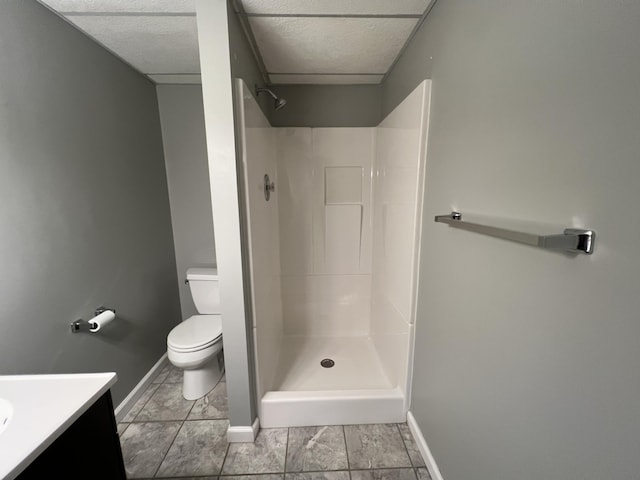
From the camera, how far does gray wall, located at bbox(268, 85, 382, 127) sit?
81.5 inches

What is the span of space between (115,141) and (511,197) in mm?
2123

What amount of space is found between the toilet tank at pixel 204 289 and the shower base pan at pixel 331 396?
2.42ft

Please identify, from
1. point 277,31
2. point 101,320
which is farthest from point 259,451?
point 277,31

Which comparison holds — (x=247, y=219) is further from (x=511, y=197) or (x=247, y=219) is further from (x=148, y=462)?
(x=148, y=462)

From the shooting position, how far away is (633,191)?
1.51 ft

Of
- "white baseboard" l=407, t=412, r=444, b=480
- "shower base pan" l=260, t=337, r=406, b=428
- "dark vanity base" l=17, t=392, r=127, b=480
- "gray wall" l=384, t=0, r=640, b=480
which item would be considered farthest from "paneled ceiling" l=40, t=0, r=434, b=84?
"white baseboard" l=407, t=412, r=444, b=480

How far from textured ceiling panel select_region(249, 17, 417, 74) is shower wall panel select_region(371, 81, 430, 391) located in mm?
355

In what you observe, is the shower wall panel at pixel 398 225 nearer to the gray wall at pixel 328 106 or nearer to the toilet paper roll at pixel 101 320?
the gray wall at pixel 328 106

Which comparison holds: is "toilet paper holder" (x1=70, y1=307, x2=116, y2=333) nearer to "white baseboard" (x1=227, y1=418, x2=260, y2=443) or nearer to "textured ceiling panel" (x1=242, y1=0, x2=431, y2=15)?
"white baseboard" (x1=227, y1=418, x2=260, y2=443)

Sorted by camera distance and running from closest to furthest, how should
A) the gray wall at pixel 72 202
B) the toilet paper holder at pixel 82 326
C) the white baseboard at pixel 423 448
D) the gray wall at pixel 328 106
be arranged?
the gray wall at pixel 72 202 → the white baseboard at pixel 423 448 → the toilet paper holder at pixel 82 326 → the gray wall at pixel 328 106

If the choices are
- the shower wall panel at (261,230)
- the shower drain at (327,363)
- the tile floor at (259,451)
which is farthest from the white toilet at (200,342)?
the shower drain at (327,363)

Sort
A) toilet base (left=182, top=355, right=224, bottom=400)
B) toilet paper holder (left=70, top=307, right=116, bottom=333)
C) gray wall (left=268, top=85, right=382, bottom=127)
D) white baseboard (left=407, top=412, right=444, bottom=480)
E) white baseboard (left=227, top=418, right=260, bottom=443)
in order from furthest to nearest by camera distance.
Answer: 1. gray wall (left=268, top=85, right=382, bottom=127)
2. toilet base (left=182, top=355, right=224, bottom=400)
3. white baseboard (left=227, top=418, right=260, bottom=443)
4. toilet paper holder (left=70, top=307, right=116, bottom=333)
5. white baseboard (left=407, top=412, right=444, bottom=480)

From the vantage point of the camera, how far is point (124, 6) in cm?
116

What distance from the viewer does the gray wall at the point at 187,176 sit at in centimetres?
204
